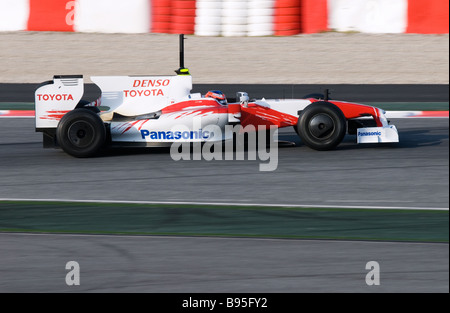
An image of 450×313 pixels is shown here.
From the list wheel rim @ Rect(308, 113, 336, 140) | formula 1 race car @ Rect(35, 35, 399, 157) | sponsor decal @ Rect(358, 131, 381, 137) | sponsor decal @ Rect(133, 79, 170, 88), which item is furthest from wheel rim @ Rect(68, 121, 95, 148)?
sponsor decal @ Rect(358, 131, 381, 137)

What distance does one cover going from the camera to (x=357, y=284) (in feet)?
14.8

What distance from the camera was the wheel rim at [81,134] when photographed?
8.97 metres

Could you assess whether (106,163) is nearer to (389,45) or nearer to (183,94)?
(183,94)

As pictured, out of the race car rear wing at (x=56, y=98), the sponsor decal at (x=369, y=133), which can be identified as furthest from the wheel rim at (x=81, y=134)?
the sponsor decal at (x=369, y=133)

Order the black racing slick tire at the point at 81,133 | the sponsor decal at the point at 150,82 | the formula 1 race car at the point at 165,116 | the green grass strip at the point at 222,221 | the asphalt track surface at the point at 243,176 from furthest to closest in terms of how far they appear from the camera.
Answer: the sponsor decal at the point at 150,82 → the formula 1 race car at the point at 165,116 → the black racing slick tire at the point at 81,133 → the asphalt track surface at the point at 243,176 → the green grass strip at the point at 222,221

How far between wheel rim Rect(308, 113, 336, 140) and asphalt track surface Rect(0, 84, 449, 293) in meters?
0.25

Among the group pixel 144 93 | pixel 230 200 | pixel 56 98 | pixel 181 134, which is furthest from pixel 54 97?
pixel 230 200

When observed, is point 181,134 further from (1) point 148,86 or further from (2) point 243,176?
(2) point 243,176

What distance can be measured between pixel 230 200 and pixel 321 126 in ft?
8.02

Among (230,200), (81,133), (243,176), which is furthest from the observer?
(81,133)

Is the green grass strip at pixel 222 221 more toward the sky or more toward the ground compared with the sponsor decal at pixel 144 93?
more toward the ground

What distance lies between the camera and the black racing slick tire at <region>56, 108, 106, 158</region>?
8.94m

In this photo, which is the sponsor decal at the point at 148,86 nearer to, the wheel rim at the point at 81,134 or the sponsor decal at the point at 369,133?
the wheel rim at the point at 81,134

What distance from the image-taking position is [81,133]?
9.05 meters
